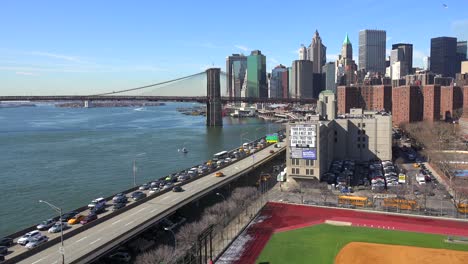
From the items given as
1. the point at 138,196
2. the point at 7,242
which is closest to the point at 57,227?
the point at 7,242

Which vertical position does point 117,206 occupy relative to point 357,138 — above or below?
below

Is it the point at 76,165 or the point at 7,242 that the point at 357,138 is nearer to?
the point at 76,165

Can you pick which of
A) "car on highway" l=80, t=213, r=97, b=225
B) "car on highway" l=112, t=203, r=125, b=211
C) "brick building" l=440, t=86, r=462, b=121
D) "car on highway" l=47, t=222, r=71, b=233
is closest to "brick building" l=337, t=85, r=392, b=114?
"brick building" l=440, t=86, r=462, b=121

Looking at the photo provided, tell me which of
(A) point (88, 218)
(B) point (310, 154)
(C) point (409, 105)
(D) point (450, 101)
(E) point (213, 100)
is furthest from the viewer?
(E) point (213, 100)

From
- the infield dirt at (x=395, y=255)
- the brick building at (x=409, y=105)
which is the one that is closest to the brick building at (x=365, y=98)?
the brick building at (x=409, y=105)

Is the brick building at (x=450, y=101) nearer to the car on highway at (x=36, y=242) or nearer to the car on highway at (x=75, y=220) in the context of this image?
the car on highway at (x=75, y=220)

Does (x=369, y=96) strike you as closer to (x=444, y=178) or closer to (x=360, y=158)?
(x=360, y=158)
